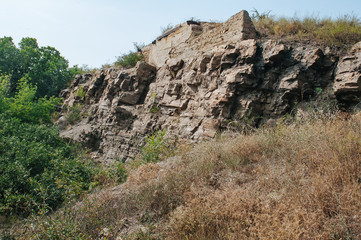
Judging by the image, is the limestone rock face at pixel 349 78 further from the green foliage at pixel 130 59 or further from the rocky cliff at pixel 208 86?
the green foliage at pixel 130 59

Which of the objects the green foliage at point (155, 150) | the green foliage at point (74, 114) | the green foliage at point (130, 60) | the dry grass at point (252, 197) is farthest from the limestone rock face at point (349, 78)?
the green foliage at point (74, 114)

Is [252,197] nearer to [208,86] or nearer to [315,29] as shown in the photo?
[208,86]

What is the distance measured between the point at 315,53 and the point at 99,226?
6373 millimetres

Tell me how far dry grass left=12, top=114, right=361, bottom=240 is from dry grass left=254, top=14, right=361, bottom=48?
9.71 feet

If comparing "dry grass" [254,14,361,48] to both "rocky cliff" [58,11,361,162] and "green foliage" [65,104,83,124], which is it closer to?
"rocky cliff" [58,11,361,162]

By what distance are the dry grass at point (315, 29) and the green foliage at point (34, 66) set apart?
1392cm

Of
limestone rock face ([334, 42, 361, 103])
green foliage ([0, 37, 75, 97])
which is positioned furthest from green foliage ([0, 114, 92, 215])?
green foliage ([0, 37, 75, 97])

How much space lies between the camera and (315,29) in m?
6.93

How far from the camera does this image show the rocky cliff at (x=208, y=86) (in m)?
5.73

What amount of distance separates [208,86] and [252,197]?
4.73 meters

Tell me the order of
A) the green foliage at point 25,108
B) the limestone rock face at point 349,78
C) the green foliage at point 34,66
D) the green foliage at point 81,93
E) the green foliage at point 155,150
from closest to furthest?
1. the limestone rock face at point 349,78
2. the green foliage at point 155,150
3. the green foliage at point 25,108
4. the green foliage at point 81,93
5. the green foliage at point 34,66

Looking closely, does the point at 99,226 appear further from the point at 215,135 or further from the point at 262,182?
the point at 215,135

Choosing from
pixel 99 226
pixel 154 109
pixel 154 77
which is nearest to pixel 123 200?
pixel 99 226

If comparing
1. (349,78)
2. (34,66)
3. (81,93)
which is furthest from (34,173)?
(34,66)
